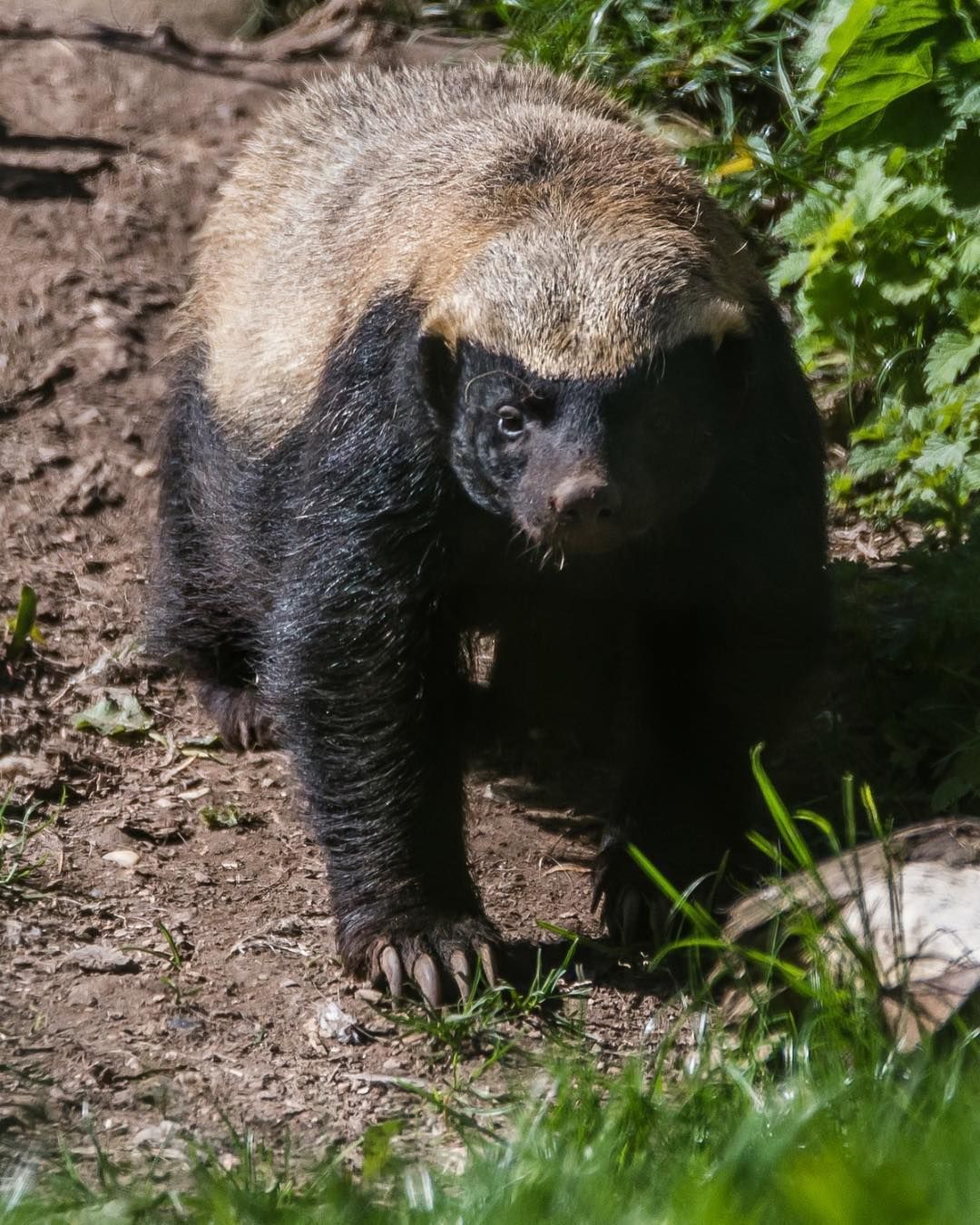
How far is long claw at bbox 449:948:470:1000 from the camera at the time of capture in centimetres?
416

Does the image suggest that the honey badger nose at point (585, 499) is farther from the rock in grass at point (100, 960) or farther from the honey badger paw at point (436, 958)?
the rock in grass at point (100, 960)

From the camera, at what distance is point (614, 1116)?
10.4 ft

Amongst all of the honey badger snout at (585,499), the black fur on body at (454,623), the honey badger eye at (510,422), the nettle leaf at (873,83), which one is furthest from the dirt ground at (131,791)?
the nettle leaf at (873,83)

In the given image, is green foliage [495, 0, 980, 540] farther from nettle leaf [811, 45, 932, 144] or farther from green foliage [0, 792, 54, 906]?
green foliage [0, 792, 54, 906]

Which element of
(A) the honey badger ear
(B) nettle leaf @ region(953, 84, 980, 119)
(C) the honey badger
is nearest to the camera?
(C) the honey badger

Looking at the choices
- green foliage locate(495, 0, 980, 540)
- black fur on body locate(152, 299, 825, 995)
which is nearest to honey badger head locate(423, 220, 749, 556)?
black fur on body locate(152, 299, 825, 995)

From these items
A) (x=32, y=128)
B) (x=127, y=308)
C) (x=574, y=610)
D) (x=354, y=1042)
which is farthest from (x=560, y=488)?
(x=32, y=128)

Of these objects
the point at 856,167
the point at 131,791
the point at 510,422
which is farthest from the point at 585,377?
the point at 856,167

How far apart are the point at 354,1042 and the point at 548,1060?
731 mm

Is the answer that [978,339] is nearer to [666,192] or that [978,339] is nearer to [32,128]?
[666,192]

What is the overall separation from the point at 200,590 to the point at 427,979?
2.24 m

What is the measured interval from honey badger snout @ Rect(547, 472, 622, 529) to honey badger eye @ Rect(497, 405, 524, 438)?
0.89 feet

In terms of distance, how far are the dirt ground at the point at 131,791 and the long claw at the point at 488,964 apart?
0.25 meters

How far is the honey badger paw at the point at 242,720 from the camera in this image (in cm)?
566
